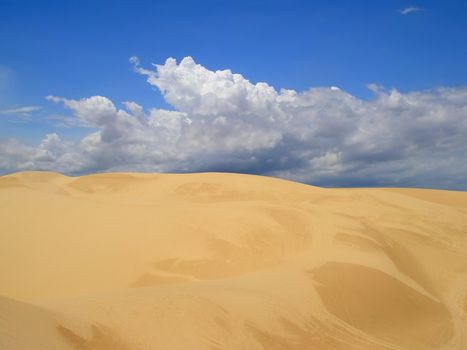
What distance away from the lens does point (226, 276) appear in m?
12.4

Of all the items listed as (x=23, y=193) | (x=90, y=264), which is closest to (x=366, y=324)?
(x=90, y=264)

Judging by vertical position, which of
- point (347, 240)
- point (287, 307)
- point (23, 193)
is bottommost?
point (287, 307)

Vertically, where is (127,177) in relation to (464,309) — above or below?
above

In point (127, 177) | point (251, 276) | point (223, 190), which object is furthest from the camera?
point (127, 177)

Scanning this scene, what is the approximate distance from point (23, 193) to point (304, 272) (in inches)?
529

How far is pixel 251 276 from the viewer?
37.6 feet

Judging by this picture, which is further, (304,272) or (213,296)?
(304,272)

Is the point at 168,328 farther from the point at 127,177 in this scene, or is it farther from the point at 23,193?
the point at 127,177

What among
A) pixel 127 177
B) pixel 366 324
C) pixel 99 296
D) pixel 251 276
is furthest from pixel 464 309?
pixel 127 177

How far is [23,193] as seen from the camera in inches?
738

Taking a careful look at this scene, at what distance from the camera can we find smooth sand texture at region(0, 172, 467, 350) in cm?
713

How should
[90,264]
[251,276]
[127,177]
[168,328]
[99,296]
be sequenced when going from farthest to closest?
[127,177], [90,264], [251,276], [99,296], [168,328]

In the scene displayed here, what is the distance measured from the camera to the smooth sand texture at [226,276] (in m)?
7.13

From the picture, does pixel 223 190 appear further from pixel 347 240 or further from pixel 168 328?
pixel 168 328
